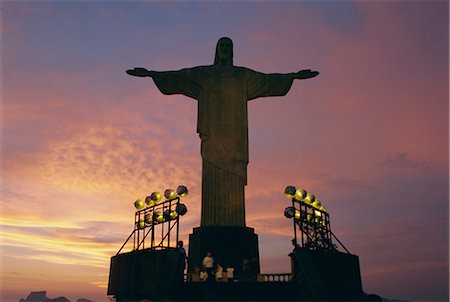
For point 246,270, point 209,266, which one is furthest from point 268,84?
point 209,266

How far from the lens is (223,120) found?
70.4 feet

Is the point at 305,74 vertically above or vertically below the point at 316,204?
above

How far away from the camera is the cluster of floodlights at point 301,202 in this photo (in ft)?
62.6

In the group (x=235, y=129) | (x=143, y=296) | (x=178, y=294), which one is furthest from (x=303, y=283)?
(x=235, y=129)

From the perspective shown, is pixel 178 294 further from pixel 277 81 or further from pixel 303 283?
pixel 277 81

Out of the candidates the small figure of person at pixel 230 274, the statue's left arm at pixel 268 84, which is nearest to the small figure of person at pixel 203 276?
the small figure of person at pixel 230 274

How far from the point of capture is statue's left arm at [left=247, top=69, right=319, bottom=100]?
2253 cm

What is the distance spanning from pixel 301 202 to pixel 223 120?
5.28 m

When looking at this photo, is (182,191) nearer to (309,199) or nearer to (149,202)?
(149,202)

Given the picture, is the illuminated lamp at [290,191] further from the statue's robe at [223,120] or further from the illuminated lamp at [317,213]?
the statue's robe at [223,120]

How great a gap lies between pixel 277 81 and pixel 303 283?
10320 mm

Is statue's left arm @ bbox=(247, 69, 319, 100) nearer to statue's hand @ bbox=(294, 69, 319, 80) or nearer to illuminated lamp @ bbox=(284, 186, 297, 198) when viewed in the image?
statue's hand @ bbox=(294, 69, 319, 80)

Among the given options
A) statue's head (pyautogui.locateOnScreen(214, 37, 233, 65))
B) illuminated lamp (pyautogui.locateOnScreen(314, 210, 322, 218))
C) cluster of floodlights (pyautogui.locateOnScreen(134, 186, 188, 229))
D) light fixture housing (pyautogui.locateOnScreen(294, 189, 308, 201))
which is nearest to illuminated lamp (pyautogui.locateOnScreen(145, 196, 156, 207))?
cluster of floodlights (pyautogui.locateOnScreen(134, 186, 188, 229))

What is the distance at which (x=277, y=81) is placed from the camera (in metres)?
22.7
